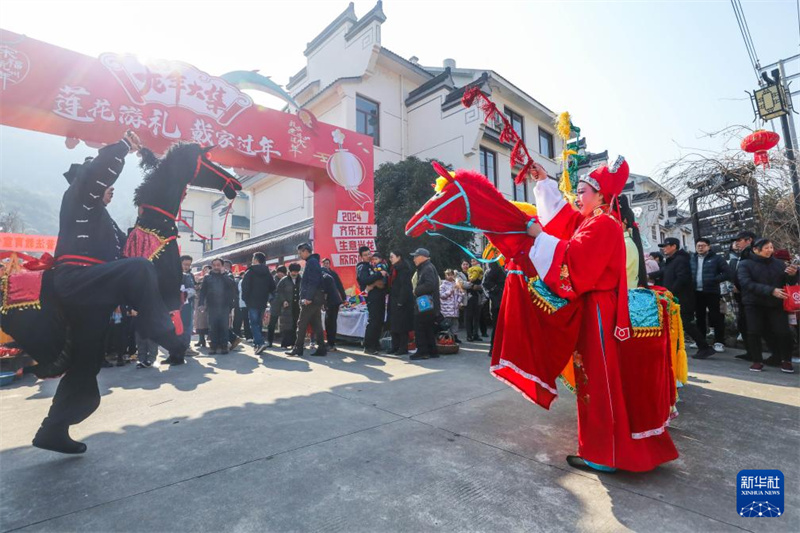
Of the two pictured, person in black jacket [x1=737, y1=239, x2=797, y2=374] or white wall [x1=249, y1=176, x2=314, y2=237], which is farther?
white wall [x1=249, y1=176, x2=314, y2=237]

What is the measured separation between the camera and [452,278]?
851 cm

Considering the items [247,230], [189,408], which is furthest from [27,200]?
[189,408]

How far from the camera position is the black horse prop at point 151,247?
233 cm

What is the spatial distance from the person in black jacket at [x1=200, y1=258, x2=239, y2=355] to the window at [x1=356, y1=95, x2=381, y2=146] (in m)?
8.07

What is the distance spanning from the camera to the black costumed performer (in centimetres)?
230

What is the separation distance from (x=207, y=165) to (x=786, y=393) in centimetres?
531

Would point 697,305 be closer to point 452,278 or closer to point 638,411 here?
point 452,278

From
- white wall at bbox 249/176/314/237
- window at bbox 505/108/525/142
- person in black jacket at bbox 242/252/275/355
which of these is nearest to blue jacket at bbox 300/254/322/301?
person in black jacket at bbox 242/252/275/355

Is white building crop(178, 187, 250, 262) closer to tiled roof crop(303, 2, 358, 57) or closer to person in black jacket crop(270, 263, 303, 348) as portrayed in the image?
tiled roof crop(303, 2, 358, 57)

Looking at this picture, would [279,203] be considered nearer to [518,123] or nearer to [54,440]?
[518,123]

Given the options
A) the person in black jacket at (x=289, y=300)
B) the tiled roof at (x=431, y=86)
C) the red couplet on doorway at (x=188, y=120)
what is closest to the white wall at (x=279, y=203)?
the red couplet on doorway at (x=188, y=120)

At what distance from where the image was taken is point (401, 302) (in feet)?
20.2

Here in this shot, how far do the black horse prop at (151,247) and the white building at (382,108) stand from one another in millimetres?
10430

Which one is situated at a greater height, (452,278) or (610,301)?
(452,278)
